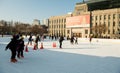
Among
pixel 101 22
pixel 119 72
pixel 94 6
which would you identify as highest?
pixel 94 6

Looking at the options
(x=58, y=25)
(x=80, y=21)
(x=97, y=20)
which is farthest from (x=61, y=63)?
(x=58, y=25)

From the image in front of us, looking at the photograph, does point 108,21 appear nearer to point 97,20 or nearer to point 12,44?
point 97,20

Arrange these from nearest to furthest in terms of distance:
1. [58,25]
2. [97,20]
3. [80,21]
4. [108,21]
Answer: [108,21], [97,20], [80,21], [58,25]

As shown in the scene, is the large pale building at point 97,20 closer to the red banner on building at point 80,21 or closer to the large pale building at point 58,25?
the red banner on building at point 80,21

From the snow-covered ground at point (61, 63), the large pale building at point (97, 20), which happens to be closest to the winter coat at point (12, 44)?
the snow-covered ground at point (61, 63)

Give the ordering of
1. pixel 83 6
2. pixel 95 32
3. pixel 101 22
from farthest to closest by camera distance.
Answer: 1. pixel 83 6
2. pixel 101 22
3. pixel 95 32

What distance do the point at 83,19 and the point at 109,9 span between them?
1111 cm

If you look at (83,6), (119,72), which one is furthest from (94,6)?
(119,72)

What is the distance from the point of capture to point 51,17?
115125mm

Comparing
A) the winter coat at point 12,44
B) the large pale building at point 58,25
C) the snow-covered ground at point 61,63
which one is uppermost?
the large pale building at point 58,25

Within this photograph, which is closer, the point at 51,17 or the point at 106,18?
the point at 106,18

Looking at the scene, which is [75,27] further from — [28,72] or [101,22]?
[28,72]

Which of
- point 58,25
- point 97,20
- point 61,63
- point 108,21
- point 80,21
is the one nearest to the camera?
point 61,63

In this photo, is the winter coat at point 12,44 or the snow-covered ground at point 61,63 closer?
the snow-covered ground at point 61,63
